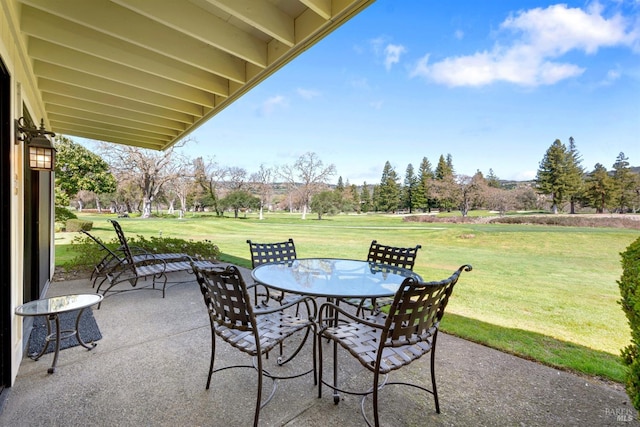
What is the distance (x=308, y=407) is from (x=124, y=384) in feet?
4.19

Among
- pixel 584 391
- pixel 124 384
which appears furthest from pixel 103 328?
pixel 584 391

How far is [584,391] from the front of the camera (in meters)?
1.99

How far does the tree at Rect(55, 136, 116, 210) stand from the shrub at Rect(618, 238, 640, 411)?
1482 cm

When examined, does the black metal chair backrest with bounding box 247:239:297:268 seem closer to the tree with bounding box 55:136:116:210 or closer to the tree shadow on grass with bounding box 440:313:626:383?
the tree shadow on grass with bounding box 440:313:626:383

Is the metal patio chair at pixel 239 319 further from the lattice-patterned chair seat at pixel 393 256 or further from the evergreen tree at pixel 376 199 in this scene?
the evergreen tree at pixel 376 199

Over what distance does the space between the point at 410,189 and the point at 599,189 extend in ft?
58.3

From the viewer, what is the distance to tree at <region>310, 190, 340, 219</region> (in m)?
27.0

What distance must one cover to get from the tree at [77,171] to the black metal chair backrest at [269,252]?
39.3ft

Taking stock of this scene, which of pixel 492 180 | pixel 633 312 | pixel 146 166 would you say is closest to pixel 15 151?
pixel 633 312

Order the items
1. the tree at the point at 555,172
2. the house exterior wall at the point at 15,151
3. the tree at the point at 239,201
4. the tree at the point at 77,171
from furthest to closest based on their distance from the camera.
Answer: the tree at the point at 239,201 → the tree at the point at 555,172 → the tree at the point at 77,171 → the house exterior wall at the point at 15,151

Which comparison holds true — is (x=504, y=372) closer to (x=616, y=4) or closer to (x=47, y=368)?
(x=47, y=368)

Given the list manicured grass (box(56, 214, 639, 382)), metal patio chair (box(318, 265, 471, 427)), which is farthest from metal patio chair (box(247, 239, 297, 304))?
manicured grass (box(56, 214, 639, 382))

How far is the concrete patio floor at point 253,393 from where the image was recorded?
1689mm

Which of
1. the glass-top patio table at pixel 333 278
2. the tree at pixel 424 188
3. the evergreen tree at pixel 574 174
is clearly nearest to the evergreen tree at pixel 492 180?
the evergreen tree at pixel 574 174
